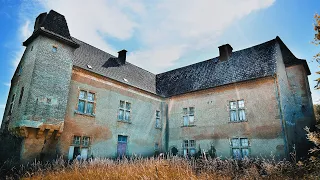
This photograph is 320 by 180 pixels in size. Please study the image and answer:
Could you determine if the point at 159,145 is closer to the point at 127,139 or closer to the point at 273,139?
the point at 127,139

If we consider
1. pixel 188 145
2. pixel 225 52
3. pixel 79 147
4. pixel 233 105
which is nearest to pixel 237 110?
pixel 233 105

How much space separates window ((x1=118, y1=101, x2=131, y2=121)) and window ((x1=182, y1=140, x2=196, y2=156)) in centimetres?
465

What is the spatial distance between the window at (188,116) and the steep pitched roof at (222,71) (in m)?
1.51

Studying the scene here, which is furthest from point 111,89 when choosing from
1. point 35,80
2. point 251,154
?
point 251,154

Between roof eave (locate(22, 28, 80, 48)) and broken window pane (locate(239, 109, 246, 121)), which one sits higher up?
roof eave (locate(22, 28, 80, 48))

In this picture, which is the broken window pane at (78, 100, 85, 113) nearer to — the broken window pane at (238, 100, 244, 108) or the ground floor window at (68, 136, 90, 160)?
the ground floor window at (68, 136, 90, 160)

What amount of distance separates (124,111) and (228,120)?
715cm

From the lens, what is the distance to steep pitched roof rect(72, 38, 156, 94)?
46.4 ft

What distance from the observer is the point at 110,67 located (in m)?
15.9

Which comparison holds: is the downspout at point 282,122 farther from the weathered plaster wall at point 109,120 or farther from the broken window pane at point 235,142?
the weathered plaster wall at point 109,120

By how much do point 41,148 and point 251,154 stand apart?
11660 mm

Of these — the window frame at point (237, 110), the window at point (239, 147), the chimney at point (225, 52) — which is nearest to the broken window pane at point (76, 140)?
the window at point (239, 147)

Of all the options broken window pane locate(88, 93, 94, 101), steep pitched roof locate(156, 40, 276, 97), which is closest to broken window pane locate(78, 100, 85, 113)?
broken window pane locate(88, 93, 94, 101)

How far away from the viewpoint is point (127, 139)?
14727mm
